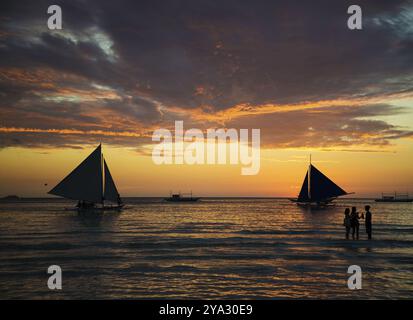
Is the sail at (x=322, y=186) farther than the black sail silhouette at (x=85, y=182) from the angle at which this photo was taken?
Yes

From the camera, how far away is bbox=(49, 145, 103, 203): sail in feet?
192

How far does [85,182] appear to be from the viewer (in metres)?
60.1

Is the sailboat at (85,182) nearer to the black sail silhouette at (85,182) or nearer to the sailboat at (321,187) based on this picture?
the black sail silhouette at (85,182)

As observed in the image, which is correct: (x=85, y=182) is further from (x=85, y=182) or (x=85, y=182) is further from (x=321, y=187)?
(x=321, y=187)

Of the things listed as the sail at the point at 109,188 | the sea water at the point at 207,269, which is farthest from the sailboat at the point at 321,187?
the sea water at the point at 207,269

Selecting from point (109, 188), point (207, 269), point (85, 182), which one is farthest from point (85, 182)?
point (207, 269)

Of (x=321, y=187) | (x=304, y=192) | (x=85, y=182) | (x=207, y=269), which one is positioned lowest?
(x=207, y=269)

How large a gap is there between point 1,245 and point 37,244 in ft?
7.47

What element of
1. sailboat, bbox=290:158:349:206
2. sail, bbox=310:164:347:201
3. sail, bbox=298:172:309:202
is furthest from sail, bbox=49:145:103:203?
sail, bbox=298:172:309:202

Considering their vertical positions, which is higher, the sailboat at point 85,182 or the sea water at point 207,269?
the sailboat at point 85,182

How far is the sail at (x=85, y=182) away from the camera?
58.4 meters

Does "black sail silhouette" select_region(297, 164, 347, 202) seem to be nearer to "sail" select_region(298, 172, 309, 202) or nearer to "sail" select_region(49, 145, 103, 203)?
"sail" select_region(298, 172, 309, 202)
